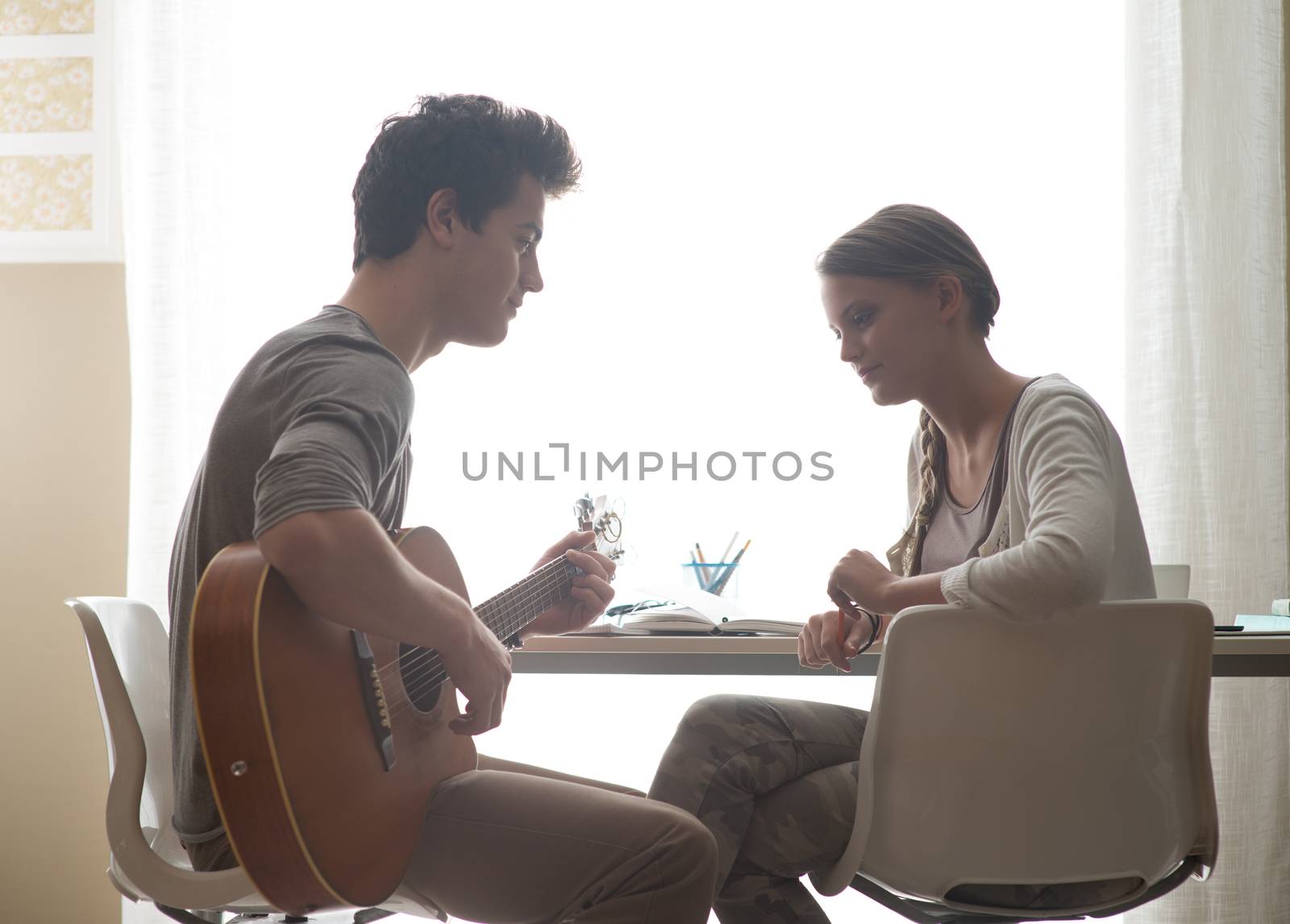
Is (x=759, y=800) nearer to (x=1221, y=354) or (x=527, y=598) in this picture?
(x=527, y=598)

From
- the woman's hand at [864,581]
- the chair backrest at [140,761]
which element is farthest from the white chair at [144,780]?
the woman's hand at [864,581]

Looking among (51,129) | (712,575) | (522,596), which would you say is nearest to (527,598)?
(522,596)

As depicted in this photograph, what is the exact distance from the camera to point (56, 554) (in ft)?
8.59

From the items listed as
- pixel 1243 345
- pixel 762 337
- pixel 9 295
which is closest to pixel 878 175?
pixel 762 337

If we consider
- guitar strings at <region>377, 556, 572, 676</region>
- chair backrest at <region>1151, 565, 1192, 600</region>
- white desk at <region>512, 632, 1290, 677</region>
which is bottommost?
white desk at <region>512, 632, 1290, 677</region>

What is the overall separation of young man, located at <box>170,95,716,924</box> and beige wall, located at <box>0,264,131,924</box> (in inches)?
67.1

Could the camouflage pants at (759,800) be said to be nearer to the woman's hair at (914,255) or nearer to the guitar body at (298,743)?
the guitar body at (298,743)

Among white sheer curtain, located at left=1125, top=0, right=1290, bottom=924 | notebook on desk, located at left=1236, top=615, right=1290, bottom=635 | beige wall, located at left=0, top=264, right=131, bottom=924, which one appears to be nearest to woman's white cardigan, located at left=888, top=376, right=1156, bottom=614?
notebook on desk, located at left=1236, top=615, right=1290, bottom=635

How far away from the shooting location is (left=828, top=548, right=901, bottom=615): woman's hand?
132 cm

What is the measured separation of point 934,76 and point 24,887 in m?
3.00

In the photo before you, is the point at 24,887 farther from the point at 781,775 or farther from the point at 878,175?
the point at 878,175

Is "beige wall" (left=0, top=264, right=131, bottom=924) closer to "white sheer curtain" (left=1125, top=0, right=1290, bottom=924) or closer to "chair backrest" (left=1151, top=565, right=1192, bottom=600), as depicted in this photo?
"chair backrest" (left=1151, top=565, right=1192, bottom=600)

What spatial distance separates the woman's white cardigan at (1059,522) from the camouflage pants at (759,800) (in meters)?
0.35

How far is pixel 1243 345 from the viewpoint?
231cm
